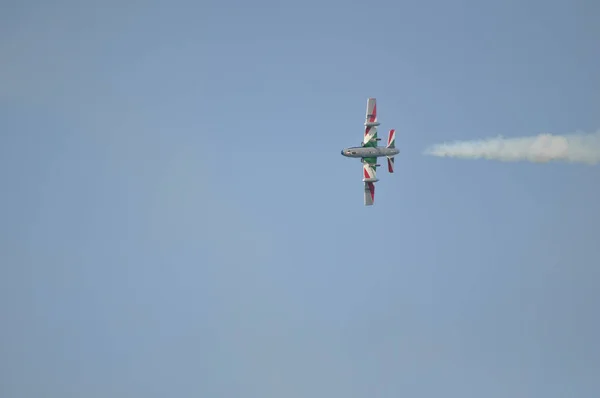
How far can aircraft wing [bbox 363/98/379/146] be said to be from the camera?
11231cm

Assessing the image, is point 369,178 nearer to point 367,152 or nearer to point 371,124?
point 367,152

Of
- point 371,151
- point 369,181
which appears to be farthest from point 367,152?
point 369,181

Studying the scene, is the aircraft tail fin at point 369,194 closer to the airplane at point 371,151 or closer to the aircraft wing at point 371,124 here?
the airplane at point 371,151

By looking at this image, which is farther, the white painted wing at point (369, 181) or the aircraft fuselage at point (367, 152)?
the white painted wing at point (369, 181)

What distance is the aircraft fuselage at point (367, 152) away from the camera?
11094 centimetres

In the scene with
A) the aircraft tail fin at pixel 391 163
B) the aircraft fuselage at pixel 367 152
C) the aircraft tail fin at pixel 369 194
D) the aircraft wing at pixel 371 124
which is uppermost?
the aircraft wing at pixel 371 124

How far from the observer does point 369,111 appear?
11319 cm

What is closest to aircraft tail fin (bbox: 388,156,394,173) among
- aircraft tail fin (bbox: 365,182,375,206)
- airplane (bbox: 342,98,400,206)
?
airplane (bbox: 342,98,400,206)

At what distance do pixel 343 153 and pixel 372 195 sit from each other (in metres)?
7.52

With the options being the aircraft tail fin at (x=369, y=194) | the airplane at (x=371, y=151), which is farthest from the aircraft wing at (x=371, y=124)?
the aircraft tail fin at (x=369, y=194)

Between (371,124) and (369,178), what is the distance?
7.22m

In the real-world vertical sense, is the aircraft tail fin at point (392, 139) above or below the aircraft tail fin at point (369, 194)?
above

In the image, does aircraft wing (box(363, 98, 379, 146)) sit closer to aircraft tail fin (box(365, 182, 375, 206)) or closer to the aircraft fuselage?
the aircraft fuselage

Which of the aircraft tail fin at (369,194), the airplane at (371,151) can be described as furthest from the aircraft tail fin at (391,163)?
the aircraft tail fin at (369,194)
